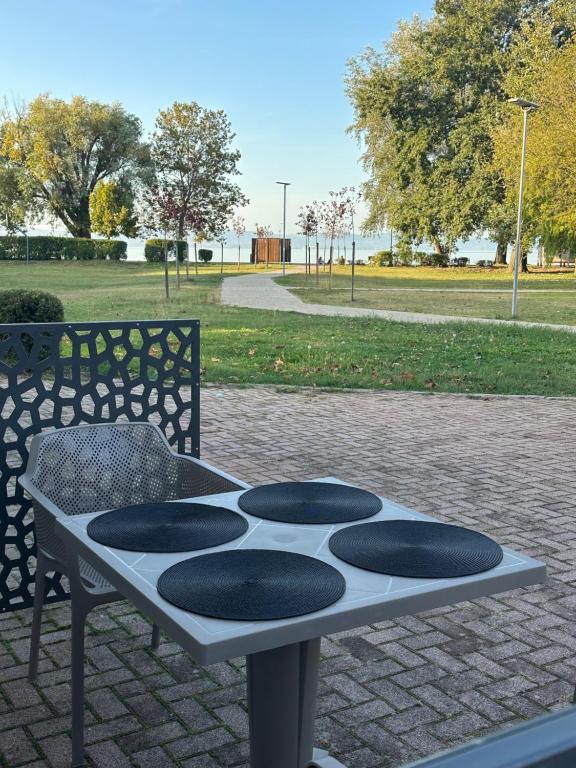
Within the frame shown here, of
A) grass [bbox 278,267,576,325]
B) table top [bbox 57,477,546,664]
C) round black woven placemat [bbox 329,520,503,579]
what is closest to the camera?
table top [bbox 57,477,546,664]

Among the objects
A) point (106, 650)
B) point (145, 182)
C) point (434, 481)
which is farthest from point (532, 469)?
point (145, 182)

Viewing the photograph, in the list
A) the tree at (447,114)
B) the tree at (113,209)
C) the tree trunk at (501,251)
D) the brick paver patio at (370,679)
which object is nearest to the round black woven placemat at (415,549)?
the brick paver patio at (370,679)

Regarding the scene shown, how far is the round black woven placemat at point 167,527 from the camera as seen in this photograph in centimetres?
258

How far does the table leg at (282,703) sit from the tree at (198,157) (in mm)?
48859

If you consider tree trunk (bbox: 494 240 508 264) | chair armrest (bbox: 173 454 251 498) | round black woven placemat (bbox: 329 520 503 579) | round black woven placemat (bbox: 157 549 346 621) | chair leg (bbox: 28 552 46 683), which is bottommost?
chair leg (bbox: 28 552 46 683)

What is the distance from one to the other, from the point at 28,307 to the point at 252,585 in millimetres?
9705

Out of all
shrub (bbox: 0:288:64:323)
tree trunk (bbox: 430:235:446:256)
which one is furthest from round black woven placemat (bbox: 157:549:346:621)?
tree trunk (bbox: 430:235:446:256)

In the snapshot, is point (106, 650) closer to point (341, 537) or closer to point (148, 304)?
point (341, 537)

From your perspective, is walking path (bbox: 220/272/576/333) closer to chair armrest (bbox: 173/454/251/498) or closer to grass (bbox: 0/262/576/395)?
grass (bbox: 0/262/576/395)

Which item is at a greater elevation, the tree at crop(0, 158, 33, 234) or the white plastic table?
the tree at crop(0, 158, 33, 234)

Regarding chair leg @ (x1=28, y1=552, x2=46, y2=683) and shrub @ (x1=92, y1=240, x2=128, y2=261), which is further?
shrub @ (x1=92, y1=240, x2=128, y2=261)

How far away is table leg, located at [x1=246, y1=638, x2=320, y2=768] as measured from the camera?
2.43 metres

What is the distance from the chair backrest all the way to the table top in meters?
0.67

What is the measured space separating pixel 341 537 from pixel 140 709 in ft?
4.00
